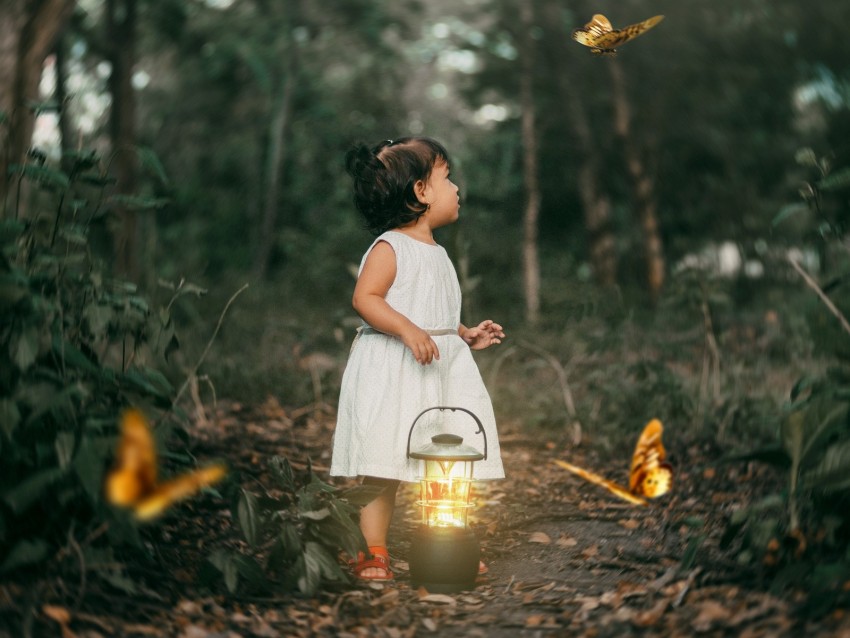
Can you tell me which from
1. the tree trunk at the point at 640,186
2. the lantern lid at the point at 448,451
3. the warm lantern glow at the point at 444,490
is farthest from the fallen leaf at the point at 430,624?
the tree trunk at the point at 640,186

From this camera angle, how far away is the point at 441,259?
379 cm

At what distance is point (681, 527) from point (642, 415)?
1.76 metres

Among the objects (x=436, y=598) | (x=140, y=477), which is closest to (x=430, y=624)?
(x=436, y=598)

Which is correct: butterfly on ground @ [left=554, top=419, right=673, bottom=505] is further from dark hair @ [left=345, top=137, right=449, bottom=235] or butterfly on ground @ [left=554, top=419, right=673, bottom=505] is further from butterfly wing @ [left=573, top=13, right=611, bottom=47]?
butterfly wing @ [left=573, top=13, right=611, bottom=47]

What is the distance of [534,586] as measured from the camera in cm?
357

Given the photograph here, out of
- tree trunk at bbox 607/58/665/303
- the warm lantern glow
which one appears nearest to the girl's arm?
the warm lantern glow

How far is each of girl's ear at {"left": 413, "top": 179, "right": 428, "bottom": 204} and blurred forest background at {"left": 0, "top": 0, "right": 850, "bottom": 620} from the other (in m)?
0.80

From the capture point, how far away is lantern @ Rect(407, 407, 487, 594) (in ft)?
11.2

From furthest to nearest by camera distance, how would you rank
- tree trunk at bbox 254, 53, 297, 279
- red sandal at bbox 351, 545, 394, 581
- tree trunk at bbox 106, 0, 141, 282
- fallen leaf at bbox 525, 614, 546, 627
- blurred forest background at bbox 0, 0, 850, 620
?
tree trunk at bbox 254, 53, 297, 279 < tree trunk at bbox 106, 0, 141, 282 < red sandal at bbox 351, 545, 394, 581 < blurred forest background at bbox 0, 0, 850, 620 < fallen leaf at bbox 525, 614, 546, 627

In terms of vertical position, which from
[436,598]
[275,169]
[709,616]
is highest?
[709,616]

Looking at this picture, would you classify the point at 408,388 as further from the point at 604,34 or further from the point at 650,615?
the point at 604,34

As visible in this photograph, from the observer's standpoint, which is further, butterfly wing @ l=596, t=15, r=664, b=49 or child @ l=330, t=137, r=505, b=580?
child @ l=330, t=137, r=505, b=580

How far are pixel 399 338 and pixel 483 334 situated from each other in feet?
1.21

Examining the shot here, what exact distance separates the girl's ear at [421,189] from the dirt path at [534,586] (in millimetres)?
1416
